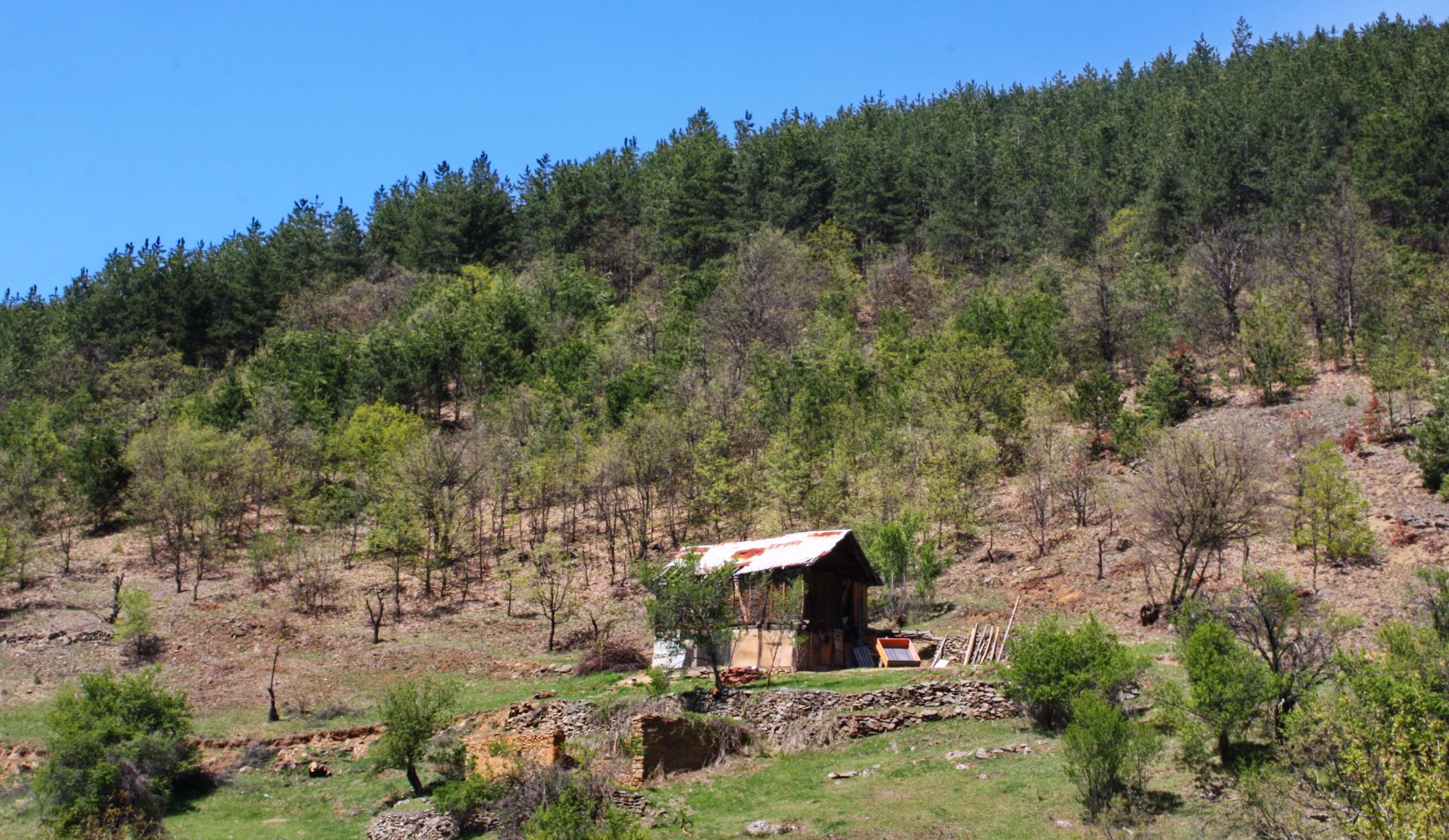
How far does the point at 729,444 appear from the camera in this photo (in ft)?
174

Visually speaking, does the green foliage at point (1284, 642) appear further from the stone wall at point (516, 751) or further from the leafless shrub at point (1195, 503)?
the stone wall at point (516, 751)

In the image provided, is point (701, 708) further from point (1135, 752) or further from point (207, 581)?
point (207, 581)

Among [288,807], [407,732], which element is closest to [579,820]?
[407,732]

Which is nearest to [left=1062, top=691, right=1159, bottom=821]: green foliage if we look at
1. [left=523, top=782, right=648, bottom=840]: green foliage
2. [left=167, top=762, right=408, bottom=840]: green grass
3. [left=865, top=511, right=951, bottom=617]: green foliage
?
[left=523, top=782, right=648, bottom=840]: green foliage

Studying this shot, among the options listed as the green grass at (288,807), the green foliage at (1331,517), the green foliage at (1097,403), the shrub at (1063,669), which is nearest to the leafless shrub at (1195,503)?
the green foliage at (1331,517)

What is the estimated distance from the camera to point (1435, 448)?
1481 inches

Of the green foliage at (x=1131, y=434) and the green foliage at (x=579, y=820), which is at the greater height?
the green foliage at (x=1131, y=434)

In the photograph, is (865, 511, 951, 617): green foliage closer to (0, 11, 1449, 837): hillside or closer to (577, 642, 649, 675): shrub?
(0, 11, 1449, 837): hillside

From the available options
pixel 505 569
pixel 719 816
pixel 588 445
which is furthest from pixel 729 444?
pixel 719 816

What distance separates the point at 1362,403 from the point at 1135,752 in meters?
33.3

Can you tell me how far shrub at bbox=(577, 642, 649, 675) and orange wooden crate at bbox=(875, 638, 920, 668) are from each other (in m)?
7.39

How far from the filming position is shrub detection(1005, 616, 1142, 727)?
23969 mm

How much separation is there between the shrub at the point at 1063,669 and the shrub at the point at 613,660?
Answer: 1318cm

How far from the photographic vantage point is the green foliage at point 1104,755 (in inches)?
766
